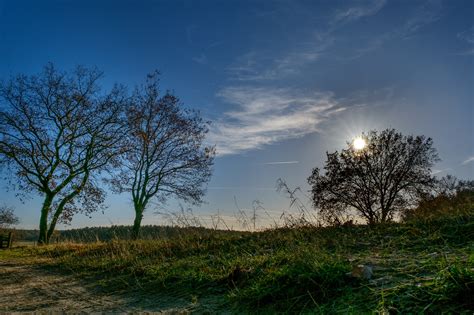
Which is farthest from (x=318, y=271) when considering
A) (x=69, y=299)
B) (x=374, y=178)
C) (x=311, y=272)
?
(x=374, y=178)

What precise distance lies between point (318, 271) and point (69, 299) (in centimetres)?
425

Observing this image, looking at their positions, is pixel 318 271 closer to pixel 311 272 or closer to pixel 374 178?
pixel 311 272

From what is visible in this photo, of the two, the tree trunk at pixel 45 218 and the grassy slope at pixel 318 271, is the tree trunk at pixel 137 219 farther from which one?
the grassy slope at pixel 318 271

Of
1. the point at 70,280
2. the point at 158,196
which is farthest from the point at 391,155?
the point at 70,280

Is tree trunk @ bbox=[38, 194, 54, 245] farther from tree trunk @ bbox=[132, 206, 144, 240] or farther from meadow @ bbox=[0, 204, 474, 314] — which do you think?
meadow @ bbox=[0, 204, 474, 314]

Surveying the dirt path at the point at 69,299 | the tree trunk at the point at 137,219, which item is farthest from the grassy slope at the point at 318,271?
the tree trunk at the point at 137,219

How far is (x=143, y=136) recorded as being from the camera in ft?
77.8

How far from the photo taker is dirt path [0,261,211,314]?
15.8 feet

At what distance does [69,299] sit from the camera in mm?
5750

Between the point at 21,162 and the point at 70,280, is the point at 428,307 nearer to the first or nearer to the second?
the point at 70,280

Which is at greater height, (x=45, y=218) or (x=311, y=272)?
(x=45, y=218)

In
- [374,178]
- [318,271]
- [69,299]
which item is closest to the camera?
[318,271]

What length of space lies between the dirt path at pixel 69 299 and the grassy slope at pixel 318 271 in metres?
0.29

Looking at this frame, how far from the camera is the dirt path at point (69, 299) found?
482 cm
